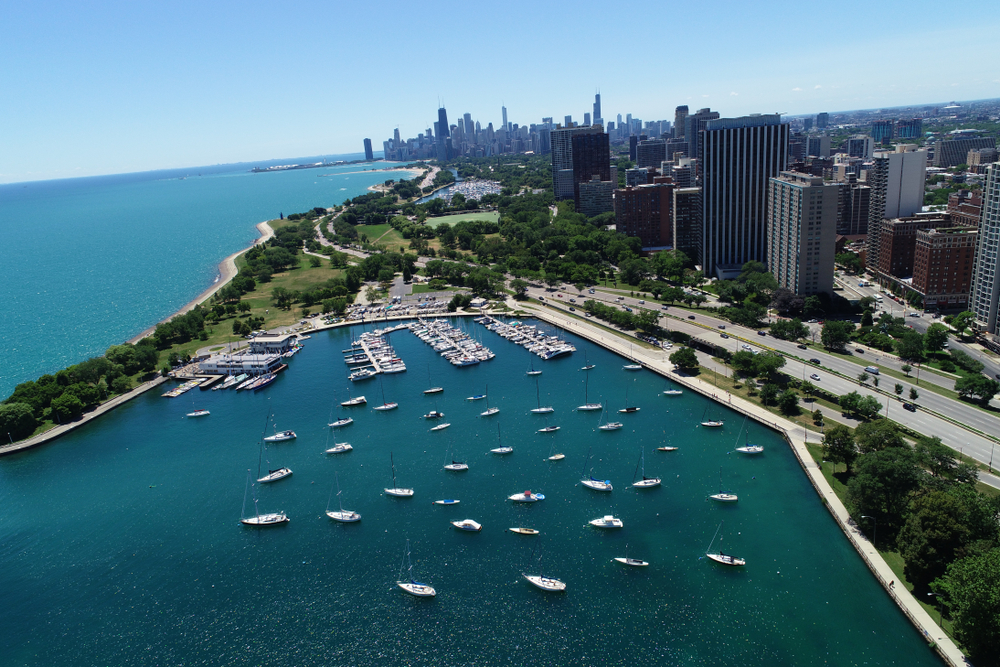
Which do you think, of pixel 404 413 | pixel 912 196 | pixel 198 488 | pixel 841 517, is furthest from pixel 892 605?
pixel 912 196

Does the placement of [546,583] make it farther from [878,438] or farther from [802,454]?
[878,438]

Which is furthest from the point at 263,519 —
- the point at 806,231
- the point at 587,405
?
the point at 806,231

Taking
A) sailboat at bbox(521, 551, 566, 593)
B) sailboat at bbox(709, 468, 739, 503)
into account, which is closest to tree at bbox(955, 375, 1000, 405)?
sailboat at bbox(709, 468, 739, 503)

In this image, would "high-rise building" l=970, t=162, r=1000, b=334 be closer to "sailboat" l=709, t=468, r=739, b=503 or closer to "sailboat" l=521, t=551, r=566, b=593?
"sailboat" l=709, t=468, r=739, b=503

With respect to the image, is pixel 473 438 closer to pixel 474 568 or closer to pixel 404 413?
pixel 404 413

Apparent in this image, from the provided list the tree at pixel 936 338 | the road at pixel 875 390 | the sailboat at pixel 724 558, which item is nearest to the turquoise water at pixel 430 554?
the sailboat at pixel 724 558

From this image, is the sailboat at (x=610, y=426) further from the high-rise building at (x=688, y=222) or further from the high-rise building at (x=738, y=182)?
the high-rise building at (x=688, y=222)

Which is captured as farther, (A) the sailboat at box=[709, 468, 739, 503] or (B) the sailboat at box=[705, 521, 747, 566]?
(A) the sailboat at box=[709, 468, 739, 503]
